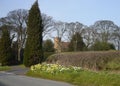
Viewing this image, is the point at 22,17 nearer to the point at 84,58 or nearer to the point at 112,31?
the point at 112,31

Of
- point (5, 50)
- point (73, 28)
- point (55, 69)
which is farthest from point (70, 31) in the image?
point (55, 69)

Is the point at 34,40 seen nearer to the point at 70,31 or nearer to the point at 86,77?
the point at 86,77

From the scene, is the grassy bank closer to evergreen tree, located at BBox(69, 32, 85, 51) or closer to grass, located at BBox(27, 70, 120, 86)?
grass, located at BBox(27, 70, 120, 86)

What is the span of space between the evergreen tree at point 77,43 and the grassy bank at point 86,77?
45.5 metres

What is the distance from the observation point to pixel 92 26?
244 ft

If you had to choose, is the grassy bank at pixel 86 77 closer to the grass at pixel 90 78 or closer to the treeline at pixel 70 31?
the grass at pixel 90 78

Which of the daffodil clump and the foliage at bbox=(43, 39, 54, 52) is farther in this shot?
the foliage at bbox=(43, 39, 54, 52)

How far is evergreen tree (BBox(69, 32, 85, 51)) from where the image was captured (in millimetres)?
75250

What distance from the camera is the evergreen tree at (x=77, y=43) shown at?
→ 75.2 meters

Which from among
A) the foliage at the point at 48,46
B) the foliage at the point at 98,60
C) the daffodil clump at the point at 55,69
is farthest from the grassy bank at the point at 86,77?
the foliage at the point at 48,46

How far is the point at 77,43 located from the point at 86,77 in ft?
179

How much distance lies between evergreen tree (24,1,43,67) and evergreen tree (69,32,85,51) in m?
33.0

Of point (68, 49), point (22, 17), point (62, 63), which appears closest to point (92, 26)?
point (68, 49)

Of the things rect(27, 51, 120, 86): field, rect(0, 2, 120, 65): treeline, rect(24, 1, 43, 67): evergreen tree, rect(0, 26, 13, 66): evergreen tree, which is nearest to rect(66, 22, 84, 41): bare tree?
rect(0, 2, 120, 65): treeline
